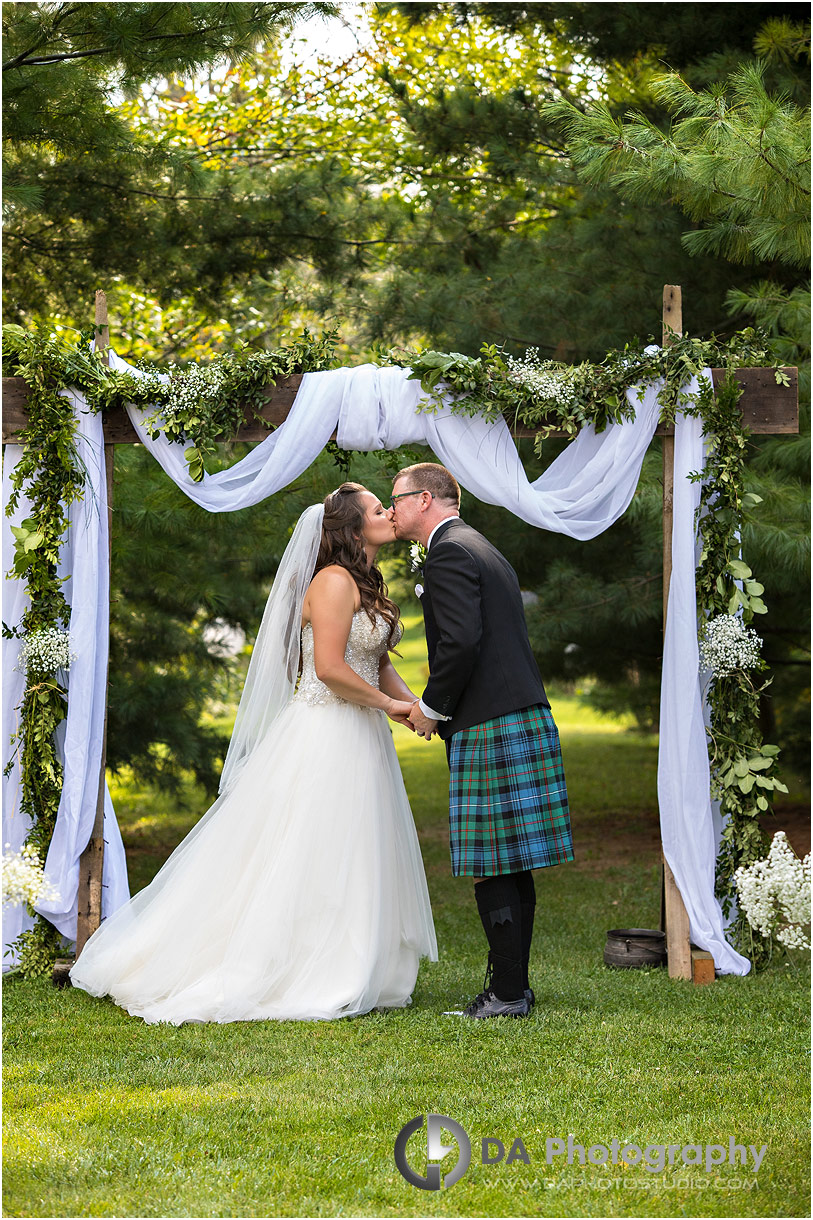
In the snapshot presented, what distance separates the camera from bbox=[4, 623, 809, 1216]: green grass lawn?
2.49 metres

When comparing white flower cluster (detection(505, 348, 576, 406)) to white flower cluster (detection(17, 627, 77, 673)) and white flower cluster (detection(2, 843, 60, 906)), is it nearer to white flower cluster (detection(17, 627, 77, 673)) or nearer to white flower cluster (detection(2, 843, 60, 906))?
white flower cluster (detection(17, 627, 77, 673))

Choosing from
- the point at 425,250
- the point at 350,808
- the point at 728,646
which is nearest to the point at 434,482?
the point at 350,808

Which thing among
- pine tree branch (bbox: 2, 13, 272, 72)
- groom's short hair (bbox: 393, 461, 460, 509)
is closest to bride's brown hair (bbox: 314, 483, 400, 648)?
groom's short hair (bbox: 393, 461, 460, 509)

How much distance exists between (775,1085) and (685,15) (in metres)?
5.50

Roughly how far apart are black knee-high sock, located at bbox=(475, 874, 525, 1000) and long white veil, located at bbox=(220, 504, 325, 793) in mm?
979

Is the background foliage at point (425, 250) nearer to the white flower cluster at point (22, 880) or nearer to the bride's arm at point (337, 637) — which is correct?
the bride's arm at point (337, 637)

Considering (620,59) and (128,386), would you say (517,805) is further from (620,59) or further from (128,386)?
(620,59)

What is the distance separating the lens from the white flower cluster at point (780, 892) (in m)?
2.38

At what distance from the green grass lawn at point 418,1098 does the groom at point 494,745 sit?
34 cm

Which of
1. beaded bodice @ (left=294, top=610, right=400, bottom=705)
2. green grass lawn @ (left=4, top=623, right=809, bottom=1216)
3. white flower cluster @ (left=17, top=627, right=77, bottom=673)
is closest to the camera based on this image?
green grass lawn @ (left=4, top=623, right=809, bottom=1216)

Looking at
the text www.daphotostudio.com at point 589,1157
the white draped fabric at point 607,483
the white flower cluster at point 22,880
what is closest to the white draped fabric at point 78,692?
the white draped fabric at point 607,483

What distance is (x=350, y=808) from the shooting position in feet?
12.7

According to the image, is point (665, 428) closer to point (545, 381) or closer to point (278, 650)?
point (545, 381)

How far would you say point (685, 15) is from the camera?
612 centimetres
